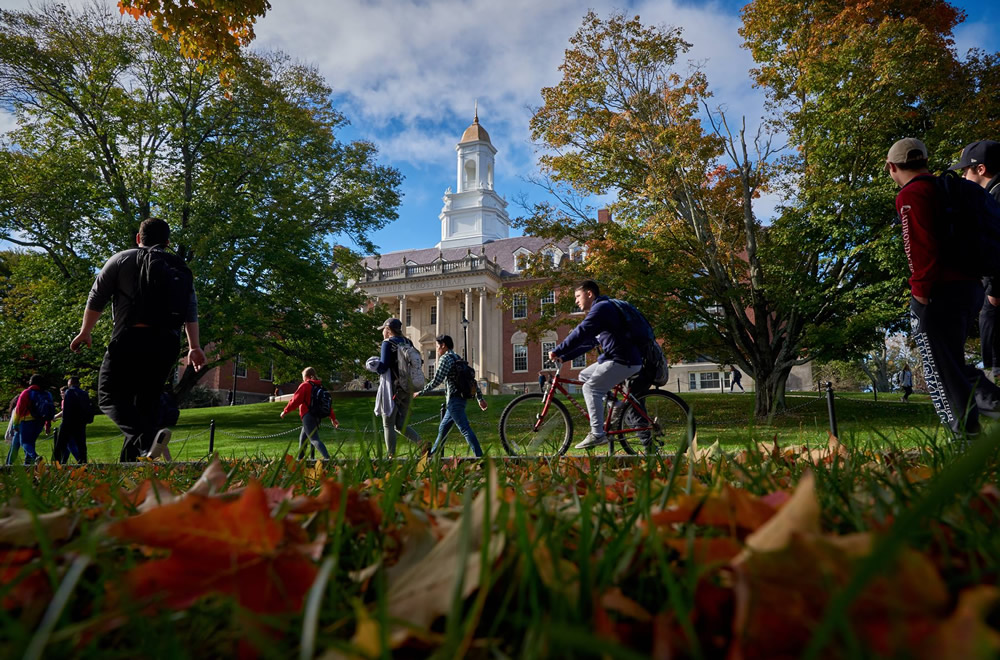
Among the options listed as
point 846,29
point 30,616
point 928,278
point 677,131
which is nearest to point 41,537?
point 30,616

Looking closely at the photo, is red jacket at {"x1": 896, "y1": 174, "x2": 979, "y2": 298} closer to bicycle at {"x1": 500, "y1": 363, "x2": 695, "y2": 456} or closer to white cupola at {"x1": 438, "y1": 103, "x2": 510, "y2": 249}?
bicycle at {"x1": 500, "y1": 363, "x2": 695, "y2": 456}

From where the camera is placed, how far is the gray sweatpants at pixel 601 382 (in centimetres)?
657

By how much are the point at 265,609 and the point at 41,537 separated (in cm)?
38

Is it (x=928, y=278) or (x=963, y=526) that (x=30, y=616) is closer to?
(x=963, y=526)

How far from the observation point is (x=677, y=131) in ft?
46.3

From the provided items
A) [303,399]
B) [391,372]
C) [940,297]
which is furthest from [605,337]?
[303,399]

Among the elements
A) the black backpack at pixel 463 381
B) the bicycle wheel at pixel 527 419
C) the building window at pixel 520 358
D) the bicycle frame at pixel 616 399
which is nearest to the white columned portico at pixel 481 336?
the building window at pixel 520 358

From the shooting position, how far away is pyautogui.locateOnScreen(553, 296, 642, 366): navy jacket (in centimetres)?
652

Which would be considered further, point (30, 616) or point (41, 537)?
point (41, 537)

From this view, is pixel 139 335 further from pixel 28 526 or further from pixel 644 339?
pixel 644 339

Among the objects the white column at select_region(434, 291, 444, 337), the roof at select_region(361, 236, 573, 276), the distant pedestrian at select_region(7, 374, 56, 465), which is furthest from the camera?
the roof at select_region(361, 236, 573, 276)

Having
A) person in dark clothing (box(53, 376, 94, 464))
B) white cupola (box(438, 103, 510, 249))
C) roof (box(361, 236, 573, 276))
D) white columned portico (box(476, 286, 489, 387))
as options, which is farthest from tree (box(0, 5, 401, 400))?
white cupola (box(438, 103, 510, 249))

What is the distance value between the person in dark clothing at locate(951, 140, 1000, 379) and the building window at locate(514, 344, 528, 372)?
51.8m

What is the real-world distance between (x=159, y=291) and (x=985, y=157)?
6.28 meters
